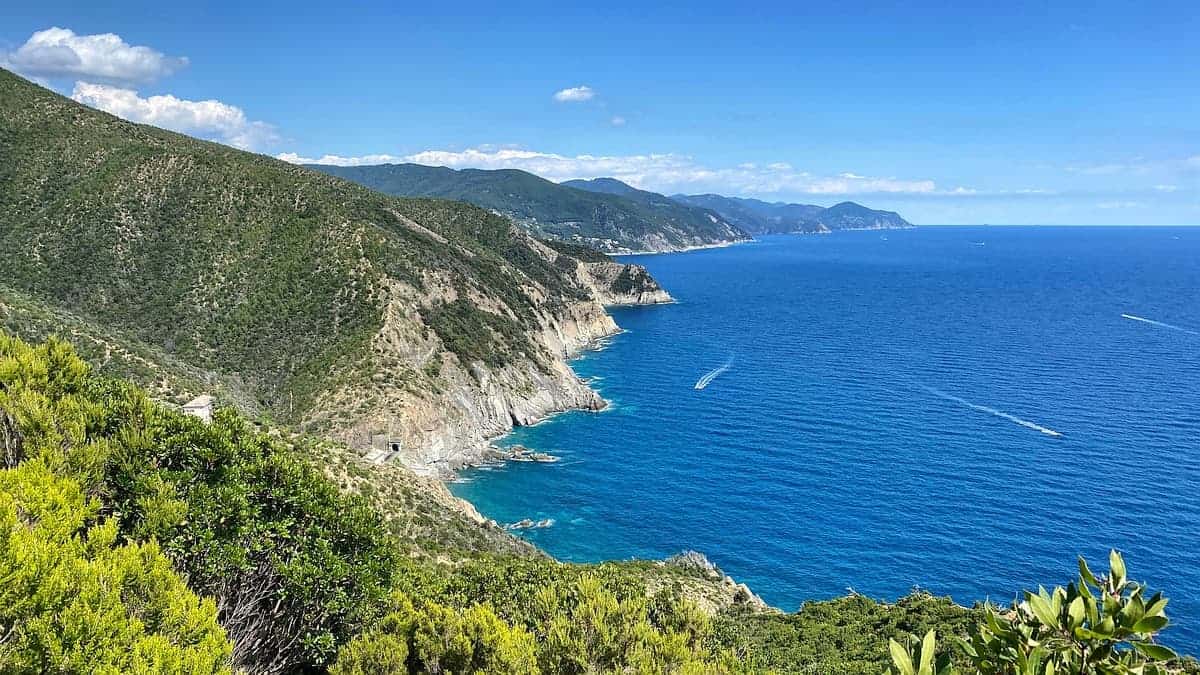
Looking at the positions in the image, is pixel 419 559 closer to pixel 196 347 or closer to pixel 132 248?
pixel 196 347

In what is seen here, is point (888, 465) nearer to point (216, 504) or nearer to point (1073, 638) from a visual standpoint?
point (216, 504)

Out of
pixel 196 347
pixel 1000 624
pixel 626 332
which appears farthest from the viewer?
pixel 626 332

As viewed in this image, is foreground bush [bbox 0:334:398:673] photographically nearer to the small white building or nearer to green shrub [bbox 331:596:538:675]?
green shrub [bbox 331:596:538:675]

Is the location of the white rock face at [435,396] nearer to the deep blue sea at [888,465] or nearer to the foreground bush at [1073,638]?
the deep blue sea at [888,465]

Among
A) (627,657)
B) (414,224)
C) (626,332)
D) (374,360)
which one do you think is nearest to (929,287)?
(626,332)

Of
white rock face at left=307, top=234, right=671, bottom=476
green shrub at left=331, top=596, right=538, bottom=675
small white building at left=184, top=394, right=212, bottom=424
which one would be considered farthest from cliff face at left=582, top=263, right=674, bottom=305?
green shrub at left=331, top=596, right=538, bottom=675

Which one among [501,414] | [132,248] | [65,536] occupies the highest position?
[132,248]
